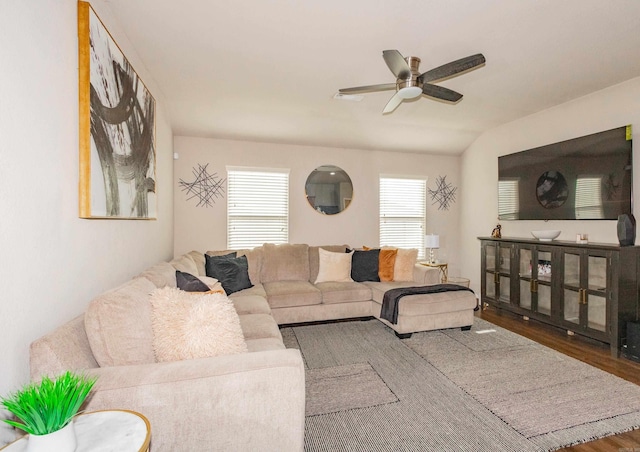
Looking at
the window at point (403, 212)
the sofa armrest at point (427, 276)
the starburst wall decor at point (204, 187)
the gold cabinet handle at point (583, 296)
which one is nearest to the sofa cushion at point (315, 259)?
the sofa armrest at point (427, 276)

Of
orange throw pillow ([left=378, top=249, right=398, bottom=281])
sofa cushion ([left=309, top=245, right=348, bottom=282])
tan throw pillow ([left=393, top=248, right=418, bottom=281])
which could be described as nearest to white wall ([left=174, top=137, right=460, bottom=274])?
sofa cushion ([left=309, top=245, right=348, bottom=282])

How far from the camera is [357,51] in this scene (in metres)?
2.64

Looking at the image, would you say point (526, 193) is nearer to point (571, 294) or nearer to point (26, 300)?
point (571, 294)

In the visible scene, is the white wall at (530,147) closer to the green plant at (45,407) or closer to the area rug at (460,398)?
the area rug at (460,398)

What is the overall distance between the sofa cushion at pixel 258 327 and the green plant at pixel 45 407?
4.60ft

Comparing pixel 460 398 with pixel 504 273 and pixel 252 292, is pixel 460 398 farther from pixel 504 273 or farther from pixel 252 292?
pixel 504 273

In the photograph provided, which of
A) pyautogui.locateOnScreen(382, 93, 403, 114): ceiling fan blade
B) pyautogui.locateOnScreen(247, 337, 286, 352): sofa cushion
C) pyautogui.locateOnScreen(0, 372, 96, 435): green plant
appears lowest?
pyautogui.locateOnScreen(247, 337, 286, 352): sofa cushion

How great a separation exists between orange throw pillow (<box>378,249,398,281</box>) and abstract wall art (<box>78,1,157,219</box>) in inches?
115

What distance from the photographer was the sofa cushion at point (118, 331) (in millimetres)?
1316

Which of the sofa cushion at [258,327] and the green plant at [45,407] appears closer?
the green plant at [45,407]

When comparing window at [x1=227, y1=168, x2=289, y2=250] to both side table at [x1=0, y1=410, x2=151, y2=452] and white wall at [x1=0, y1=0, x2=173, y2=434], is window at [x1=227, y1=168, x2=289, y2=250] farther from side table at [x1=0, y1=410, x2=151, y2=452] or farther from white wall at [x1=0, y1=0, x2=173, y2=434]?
side table at [x1=0, y1=410, x2=151, y2=452]

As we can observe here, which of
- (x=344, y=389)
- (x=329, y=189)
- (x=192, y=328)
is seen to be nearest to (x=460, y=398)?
(x=344, y=389)

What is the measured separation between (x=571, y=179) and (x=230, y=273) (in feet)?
13.4

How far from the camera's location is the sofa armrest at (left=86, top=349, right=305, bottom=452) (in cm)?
115
